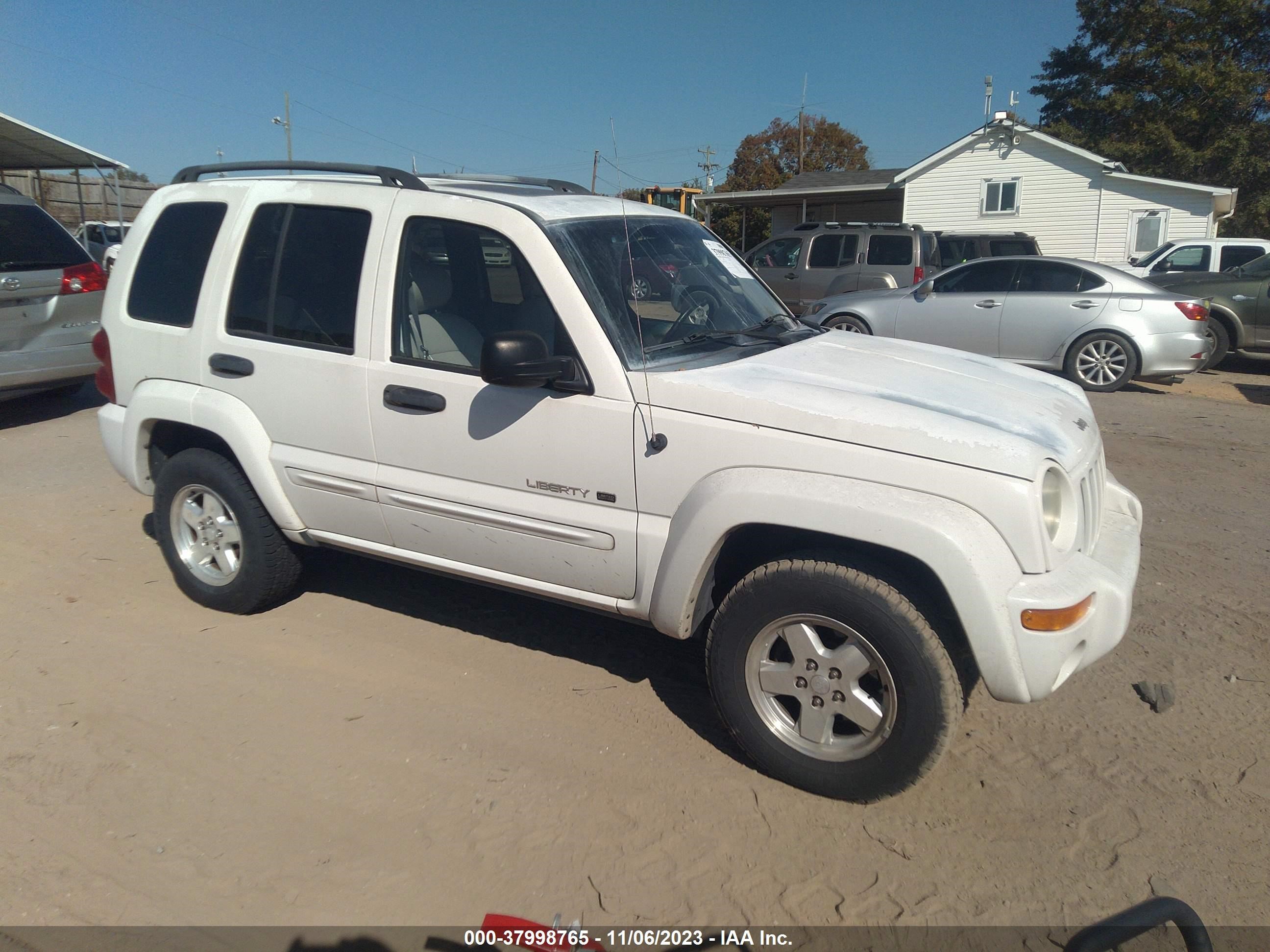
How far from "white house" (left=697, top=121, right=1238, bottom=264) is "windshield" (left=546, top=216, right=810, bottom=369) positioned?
986 inches

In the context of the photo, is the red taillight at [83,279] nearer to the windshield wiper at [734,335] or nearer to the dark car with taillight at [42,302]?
the dark car with taillight at [42,302]

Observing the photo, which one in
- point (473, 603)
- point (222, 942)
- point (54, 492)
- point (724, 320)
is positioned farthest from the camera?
point (54, 492)

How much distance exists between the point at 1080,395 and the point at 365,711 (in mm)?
3309

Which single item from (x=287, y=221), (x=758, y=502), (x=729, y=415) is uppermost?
(x=287, y=221)

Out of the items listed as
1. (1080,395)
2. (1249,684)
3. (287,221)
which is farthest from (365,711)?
(1249,684)

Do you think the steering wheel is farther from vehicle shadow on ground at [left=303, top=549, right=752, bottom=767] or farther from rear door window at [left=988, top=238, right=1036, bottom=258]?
rear door window at [left=988, top=238, right=1036, bottom=258]

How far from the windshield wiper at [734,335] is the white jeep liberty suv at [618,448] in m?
0.02

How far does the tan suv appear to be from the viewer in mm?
15711

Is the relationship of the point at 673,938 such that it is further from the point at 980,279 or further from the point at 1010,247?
the point at 1010,247

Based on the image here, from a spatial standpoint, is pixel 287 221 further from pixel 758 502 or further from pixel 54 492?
pixel 54 492

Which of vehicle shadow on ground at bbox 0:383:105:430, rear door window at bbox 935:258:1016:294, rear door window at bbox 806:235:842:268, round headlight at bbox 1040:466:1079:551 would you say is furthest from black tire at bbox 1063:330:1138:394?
vehicle shadow on ground at bbox 0:383:105:430

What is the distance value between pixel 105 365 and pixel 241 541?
47.3 inches

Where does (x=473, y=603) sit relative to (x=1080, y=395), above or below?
below

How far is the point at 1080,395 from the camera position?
4129 millimetres
